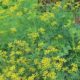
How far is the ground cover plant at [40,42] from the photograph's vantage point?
3.76 metres

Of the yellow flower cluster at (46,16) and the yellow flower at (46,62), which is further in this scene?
the yellow flower cluster at (46,16)

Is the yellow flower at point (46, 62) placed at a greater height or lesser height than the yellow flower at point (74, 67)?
greater

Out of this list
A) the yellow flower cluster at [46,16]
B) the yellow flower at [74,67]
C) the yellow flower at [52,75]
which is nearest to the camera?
the yellow flower at [52,75]

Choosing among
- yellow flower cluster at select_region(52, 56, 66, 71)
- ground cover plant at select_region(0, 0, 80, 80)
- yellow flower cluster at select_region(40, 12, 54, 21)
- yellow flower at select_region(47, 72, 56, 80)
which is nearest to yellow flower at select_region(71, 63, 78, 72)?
ground cover plant at select_region(0, 0, 80, 80)

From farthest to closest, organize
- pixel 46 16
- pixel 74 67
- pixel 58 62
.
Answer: pixel 46 16
pixel 58 62
pixel 74 67

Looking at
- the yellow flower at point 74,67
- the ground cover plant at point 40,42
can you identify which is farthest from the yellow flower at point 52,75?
the yellow flower at point 74,67

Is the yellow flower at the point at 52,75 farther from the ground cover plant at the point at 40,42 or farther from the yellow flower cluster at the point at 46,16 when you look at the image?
the yellow flower cluster at the point at 46,16

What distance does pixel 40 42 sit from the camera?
3.99 metres

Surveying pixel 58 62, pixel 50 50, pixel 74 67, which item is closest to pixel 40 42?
pixel 50 50

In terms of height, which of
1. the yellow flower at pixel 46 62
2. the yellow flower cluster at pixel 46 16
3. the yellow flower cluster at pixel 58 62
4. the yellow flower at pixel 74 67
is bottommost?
the yellow flower at pixel 74 67

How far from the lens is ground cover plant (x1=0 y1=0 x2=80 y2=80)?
3758 millimetres

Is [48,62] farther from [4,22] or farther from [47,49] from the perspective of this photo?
[4,22]

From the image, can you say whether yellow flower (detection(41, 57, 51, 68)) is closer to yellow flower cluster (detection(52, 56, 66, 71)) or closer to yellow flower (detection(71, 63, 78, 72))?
yellow flower cluster (detection(52, 56, 66, 71))

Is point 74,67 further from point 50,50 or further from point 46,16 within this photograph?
point 46,16
